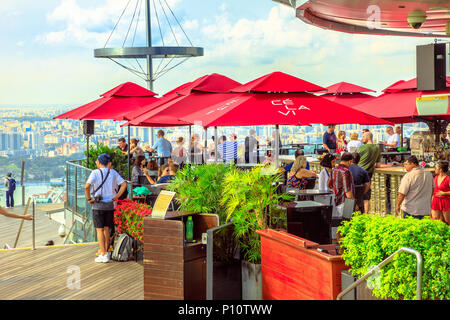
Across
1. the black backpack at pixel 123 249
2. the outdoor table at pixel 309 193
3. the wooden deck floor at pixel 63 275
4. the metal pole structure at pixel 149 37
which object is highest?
the metal pole structure at pixel 149 37

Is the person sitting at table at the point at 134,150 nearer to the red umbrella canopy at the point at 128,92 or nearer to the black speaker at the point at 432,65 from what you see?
the red umbrella canopy at the point at 128,92

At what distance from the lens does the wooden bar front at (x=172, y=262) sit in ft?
18.5

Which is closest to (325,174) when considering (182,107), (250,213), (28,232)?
(182,107)

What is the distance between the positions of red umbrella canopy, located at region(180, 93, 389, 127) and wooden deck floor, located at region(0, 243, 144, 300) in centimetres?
231

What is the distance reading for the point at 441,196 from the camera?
29.7 ft

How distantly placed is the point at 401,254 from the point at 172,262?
2.39 meters

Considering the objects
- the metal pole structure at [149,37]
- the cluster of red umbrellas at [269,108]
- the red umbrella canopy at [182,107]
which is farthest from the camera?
the metal pole structure at [149,37]

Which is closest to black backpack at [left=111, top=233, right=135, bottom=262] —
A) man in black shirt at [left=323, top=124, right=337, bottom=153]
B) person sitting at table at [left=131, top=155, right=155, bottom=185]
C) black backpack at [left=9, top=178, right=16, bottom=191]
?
person sitting at table at [left=131, top=155, right=155, bottom=185]

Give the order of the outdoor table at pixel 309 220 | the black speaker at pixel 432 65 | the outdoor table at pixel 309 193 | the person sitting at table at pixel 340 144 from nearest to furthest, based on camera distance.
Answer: the outdoor table at pixel 309 220 < the outdoor table at pixel 309 193 < the black speaker at pixel 432 65 < the person sitting at table at pixel 340 144

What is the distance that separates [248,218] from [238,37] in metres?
38.3

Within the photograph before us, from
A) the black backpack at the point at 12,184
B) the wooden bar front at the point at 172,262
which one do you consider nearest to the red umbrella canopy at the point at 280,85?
the wooden bar front at the point at 172,262

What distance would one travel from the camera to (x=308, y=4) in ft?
21.6

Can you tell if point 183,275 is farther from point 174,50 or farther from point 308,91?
point 174,50

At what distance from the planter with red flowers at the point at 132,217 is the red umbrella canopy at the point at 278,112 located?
55.1 inches
